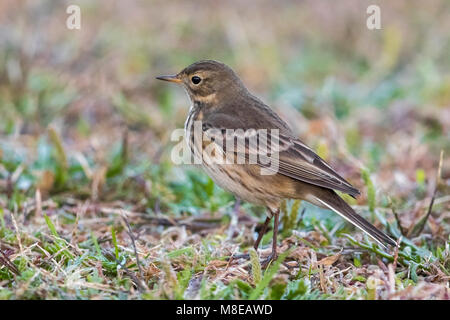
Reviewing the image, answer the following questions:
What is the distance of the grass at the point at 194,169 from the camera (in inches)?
180

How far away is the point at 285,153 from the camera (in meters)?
5.30

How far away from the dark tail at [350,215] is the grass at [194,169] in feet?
0.62

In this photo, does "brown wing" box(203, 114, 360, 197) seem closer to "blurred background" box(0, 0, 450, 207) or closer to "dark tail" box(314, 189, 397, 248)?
"dark tail" box(314, 189, 397, 248)

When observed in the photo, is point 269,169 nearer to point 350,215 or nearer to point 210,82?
point 350,215

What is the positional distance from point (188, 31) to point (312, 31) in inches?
80.2

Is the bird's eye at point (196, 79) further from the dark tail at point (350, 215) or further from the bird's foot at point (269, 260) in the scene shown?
the bird's foot at point (269, 260)

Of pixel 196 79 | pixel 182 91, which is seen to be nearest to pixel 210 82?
pixel 196 79

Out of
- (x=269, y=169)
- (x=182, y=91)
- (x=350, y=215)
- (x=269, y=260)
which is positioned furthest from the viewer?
(x=182, y=91)

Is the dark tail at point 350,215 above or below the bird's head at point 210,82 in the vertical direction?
below

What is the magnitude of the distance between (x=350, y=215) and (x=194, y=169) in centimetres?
241

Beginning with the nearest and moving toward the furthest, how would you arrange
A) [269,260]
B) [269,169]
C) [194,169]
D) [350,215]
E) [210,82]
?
1. [350,215]
2. [269,260]
3. [269,169]
4. [210,82]
5. [194,169]

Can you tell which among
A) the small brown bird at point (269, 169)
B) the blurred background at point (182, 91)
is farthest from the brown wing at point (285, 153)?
the blurred background at point (182, 91)

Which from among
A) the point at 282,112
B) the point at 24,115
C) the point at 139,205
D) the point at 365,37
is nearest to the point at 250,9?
the point at 365,37
